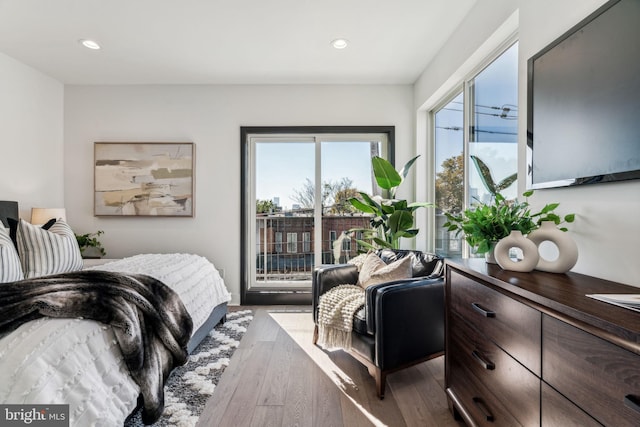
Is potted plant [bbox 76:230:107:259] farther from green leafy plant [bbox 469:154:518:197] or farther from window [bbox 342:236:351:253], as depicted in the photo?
green leafy plant [bbox 469:154:518:197]

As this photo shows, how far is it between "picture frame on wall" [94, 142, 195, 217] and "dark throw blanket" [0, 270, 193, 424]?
1953 mm

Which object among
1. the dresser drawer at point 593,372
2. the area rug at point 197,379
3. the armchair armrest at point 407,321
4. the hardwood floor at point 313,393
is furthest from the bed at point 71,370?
the dresser drawer at point 593,372

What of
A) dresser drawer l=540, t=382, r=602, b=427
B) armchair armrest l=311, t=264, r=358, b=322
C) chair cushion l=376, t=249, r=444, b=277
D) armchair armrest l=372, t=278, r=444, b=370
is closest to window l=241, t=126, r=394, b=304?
armchair armrest l=311, t=264, r=358, b=322

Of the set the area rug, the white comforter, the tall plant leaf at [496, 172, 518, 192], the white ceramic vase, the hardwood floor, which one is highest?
the tall plant leaf at [496, 172, 518, 192]

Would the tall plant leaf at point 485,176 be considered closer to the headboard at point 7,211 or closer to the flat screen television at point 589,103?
the flat screen television at point 589,103

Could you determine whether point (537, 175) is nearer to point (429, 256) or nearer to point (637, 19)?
point (637, 19)

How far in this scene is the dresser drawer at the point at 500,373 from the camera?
3.46 feet

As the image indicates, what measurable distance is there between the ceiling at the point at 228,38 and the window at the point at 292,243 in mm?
1821

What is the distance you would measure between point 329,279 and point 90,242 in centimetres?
282

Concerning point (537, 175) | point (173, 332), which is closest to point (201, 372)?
point (173, 332)

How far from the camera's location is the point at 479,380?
139 centimetres

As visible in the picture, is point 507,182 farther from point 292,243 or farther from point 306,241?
point 292,243

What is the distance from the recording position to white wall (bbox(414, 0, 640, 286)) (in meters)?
1.13

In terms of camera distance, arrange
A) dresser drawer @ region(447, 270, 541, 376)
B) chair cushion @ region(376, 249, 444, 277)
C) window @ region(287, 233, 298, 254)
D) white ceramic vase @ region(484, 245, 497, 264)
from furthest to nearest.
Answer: window @ region(287, 233, 298, 254) → chair cushion @ region(376, 249, 444, 277) → white ceramic vase @ region(484, 245, 497, 264) → dresser drawer @ region(447, 270, 541, 376)
